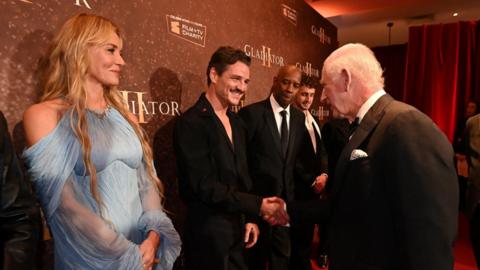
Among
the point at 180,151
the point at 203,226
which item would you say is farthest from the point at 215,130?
the point at 203,226

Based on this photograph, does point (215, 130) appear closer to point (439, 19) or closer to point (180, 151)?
point (180, 151)

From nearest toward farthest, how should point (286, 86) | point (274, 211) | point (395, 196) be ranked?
point (395, 196)
point (274, 211)
point (286, 86)

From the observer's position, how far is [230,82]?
2186mm

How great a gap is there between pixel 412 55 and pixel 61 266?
302 inches

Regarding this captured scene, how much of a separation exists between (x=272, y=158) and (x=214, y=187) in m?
0.93

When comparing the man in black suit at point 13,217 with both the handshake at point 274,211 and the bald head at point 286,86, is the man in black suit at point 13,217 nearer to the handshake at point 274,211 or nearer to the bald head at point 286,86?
the handshake at point 274,211

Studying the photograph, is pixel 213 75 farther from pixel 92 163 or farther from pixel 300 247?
pixel 300 247

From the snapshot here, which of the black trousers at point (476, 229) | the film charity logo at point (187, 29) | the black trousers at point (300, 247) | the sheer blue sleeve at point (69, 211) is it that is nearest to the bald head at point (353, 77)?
the sheer blue sleeve at point (69, 211)

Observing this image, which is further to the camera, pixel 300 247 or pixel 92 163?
pixel 300 247

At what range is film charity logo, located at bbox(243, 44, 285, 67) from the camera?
3.50 m

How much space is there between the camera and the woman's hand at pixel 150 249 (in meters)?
1.51

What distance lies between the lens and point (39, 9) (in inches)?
67.4

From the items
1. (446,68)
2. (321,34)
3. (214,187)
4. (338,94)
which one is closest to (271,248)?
(214,187)

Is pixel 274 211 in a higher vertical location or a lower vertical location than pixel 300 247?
higher
